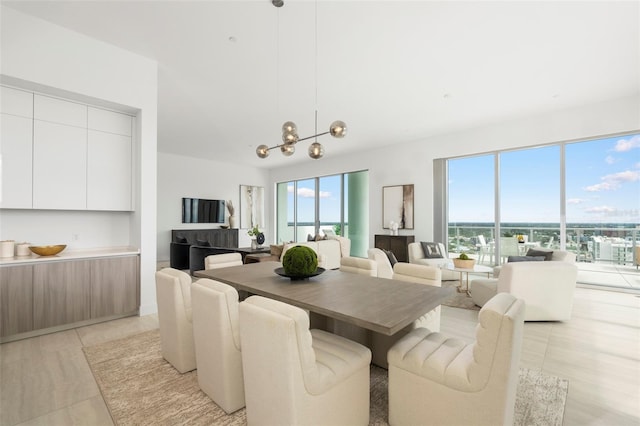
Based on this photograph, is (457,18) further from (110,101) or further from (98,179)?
(98,179)

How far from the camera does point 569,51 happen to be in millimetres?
3379

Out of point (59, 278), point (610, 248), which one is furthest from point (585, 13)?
point (59, 278)

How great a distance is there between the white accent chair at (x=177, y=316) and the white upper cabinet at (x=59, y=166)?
1.99 meters

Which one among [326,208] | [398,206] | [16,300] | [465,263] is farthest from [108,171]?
[326,208]

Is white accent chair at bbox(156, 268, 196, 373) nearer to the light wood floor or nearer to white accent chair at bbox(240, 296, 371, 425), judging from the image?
the light wood floor

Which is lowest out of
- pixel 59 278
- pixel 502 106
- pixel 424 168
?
pixel 59 278

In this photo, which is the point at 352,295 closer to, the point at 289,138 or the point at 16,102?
the point at 289,138

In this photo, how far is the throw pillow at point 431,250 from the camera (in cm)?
571

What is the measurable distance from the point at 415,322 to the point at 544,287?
217 cm

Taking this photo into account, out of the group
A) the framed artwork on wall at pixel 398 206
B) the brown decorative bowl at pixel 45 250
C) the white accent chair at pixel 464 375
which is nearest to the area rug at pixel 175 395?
the white accent chair at pixel 464 375

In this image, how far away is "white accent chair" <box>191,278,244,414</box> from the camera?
174cm

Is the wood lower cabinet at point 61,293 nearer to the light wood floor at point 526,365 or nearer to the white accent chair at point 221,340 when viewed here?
the light wood floor at point 526,365

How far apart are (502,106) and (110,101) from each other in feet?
19.1

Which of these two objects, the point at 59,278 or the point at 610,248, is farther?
the point at 610,248
